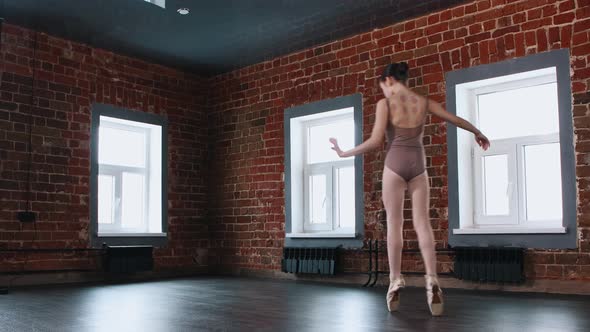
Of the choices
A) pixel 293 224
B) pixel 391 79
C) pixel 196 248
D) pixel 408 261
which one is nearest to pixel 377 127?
pixel 391 79

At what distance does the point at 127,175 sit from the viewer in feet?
27.2

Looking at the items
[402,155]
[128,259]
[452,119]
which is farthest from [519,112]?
[128,259]

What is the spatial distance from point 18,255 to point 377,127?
4.86 metres

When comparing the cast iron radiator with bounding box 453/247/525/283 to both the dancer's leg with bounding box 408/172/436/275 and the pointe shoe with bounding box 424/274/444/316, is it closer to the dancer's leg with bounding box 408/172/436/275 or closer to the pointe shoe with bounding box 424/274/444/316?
the pointe shoe with bounding box 424/274/444/316

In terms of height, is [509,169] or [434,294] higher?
[509,169]

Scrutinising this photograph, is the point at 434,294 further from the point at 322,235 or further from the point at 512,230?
the point at 322,235

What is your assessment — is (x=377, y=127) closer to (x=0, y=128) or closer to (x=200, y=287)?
(x=200, y=287)

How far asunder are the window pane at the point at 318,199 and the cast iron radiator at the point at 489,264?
82.5 inches

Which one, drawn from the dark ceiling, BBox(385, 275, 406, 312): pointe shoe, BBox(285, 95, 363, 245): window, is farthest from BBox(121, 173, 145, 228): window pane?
BBox(385, 275, 406, 312): pointe shoe

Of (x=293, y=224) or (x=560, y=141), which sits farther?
(x=293, y=224)

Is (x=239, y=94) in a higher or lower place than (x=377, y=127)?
higher

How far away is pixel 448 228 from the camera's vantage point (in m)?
6.35

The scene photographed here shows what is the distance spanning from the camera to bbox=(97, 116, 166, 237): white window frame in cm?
796

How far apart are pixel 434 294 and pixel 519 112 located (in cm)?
302
